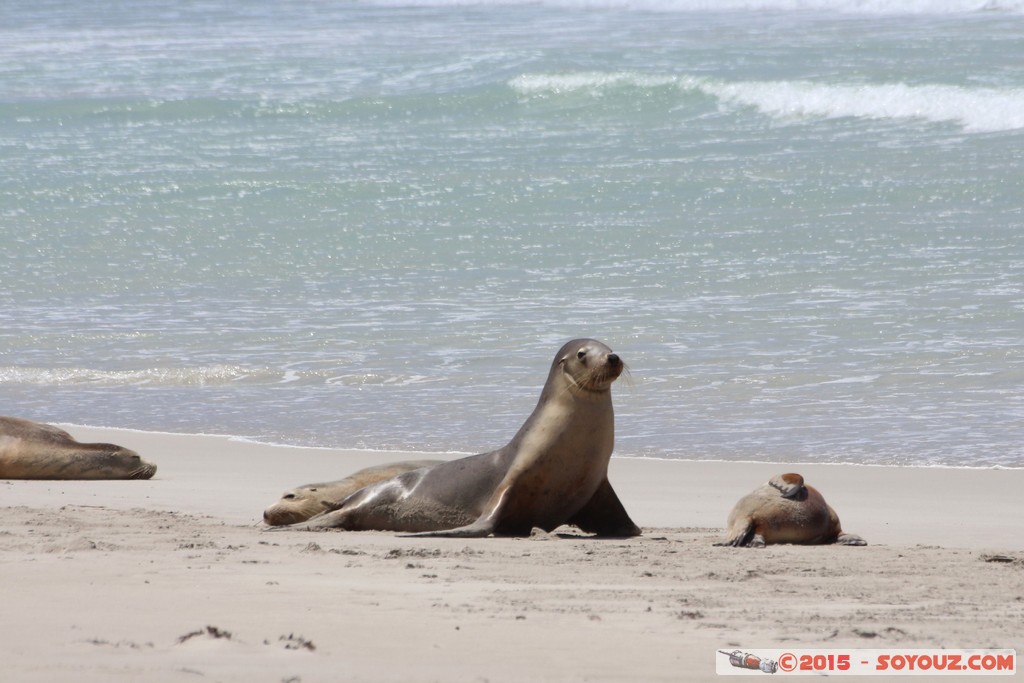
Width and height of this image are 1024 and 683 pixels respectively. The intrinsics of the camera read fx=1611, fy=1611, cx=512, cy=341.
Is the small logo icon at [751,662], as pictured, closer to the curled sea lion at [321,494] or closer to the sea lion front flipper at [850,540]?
the sea lion front flipper at [850,540]

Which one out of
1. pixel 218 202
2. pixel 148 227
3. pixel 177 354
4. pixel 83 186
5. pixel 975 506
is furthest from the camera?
pixel 83 186

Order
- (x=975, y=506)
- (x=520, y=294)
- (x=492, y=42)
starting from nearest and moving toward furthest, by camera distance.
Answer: (x=975, y=506) → (x=520, y=294) → (x=492, y=42)

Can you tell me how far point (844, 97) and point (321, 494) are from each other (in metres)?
14.8

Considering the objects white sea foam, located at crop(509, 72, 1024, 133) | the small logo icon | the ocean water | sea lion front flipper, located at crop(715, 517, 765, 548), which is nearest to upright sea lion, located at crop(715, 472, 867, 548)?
sea lion front flipper, located at crop(715, 517, 765, 548)

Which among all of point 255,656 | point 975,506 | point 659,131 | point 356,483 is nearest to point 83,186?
point 659,131

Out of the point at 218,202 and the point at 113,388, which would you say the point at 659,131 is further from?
the point at 113,388

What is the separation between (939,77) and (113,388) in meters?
13.8

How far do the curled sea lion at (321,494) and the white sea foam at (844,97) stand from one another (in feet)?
42.2

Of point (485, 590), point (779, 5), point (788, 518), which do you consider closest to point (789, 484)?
point (788, 518)

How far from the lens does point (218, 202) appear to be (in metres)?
15.9

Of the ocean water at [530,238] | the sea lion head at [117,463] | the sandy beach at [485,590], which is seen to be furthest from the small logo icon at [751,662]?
the sea lion head at [117,463]

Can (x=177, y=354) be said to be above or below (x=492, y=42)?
below

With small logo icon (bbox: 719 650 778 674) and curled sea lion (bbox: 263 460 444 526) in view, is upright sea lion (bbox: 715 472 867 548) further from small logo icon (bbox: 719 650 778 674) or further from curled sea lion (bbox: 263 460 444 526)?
small logo icon (bbox: 719 650 778 674)

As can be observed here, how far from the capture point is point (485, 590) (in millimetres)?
4254
